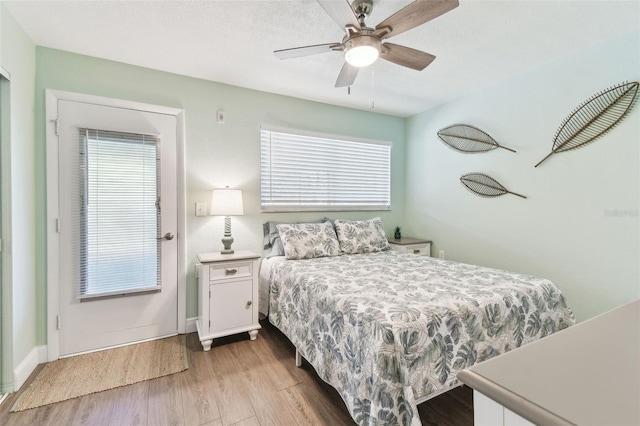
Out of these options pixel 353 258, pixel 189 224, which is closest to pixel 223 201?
pixel 189 224

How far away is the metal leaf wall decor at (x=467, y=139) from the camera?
310 centimetres

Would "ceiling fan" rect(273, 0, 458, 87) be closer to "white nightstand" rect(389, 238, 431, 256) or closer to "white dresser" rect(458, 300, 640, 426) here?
"white dresser" rect(458, 300, 640, 426)

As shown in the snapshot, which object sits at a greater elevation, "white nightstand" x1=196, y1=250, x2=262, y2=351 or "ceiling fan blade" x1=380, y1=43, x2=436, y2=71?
"ceiling fan blade" x1=380, y1=43, x2=436, y2=71

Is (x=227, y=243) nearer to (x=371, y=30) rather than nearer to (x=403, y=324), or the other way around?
(x=403, y=324)

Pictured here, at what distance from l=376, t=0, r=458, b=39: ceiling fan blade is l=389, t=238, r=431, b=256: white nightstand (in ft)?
7.89

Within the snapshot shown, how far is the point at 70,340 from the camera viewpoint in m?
2.34

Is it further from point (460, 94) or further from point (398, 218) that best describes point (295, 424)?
point (460, 94)

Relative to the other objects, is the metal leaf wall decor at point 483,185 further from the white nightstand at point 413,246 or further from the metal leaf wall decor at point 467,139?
the white nightstand at point 413,246

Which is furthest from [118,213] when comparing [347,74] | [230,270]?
[347,74]

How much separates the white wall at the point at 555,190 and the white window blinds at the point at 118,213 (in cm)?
321

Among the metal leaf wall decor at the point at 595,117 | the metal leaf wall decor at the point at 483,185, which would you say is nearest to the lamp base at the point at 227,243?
the metal leaf wall decor at the point at 483,185

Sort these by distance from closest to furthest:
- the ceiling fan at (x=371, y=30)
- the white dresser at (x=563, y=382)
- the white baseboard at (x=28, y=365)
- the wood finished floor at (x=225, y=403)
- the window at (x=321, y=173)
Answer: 1. the white dresser at (x=563, y=382)
2. the ceiling fan at (x=371, y=30)
3. the wood finished floor at (x=225, y=403)
4. the white baseboard at (x=28, y=365)
5. the window at (x=321, y=173)

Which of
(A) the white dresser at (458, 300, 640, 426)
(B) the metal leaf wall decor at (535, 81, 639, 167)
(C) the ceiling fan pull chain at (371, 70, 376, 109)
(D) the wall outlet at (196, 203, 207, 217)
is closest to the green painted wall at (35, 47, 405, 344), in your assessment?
(D) the wall outlet at (196, 203, 207, 217)

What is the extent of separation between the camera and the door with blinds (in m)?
2.34
